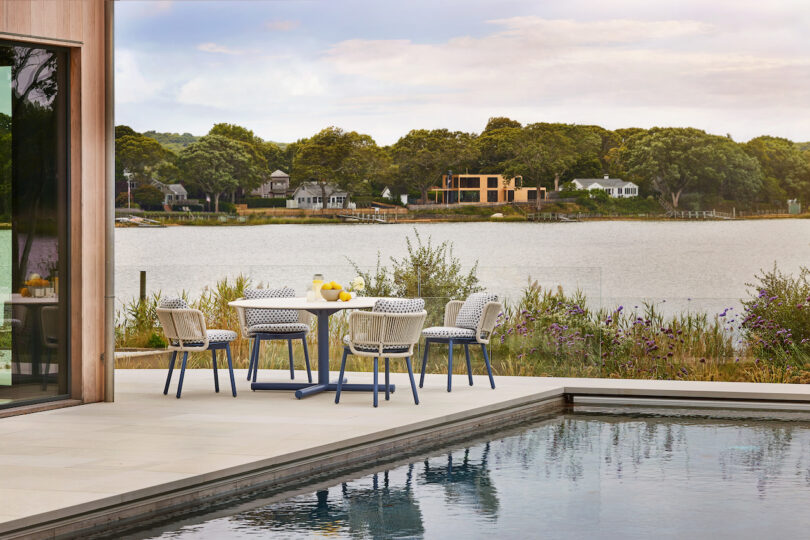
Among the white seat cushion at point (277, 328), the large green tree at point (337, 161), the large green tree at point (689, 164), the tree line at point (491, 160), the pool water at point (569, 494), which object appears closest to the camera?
the pool water at point (569, 494)

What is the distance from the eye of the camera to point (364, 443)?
602cm

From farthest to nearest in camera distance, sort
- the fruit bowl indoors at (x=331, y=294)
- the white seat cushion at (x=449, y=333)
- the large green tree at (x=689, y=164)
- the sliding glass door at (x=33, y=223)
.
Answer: the large green tree at (x=689, y=164), the white seat cushion at (x=449, y=333), the fruit bowl indoors at (x=331, y=294), the sliding glass door at (x=33, y=223)

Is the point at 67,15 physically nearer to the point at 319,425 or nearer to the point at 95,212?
the point at 95,212

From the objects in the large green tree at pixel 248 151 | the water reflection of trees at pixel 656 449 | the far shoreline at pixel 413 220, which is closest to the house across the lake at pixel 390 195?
the far shoreline at pixel 413 220

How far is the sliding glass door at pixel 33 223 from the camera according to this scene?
7.02 meters

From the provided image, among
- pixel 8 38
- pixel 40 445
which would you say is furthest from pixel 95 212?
pixel 40 445

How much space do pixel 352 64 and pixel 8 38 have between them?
89.2ft

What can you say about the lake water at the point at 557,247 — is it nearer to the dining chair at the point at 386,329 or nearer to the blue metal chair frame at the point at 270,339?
Result: the blue metal chair frame at the point at 270,339

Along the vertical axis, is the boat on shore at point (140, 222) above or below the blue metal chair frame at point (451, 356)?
above

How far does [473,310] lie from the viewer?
8.31 m

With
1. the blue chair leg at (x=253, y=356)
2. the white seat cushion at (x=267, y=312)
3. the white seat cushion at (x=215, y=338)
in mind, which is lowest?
the blue chair leg at (x=253, y=356)

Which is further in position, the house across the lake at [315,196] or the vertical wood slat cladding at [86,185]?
the house across the lake at [315,196]

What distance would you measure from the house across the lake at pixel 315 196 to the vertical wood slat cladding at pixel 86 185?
63.5ft

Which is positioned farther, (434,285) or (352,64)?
(352,64)
